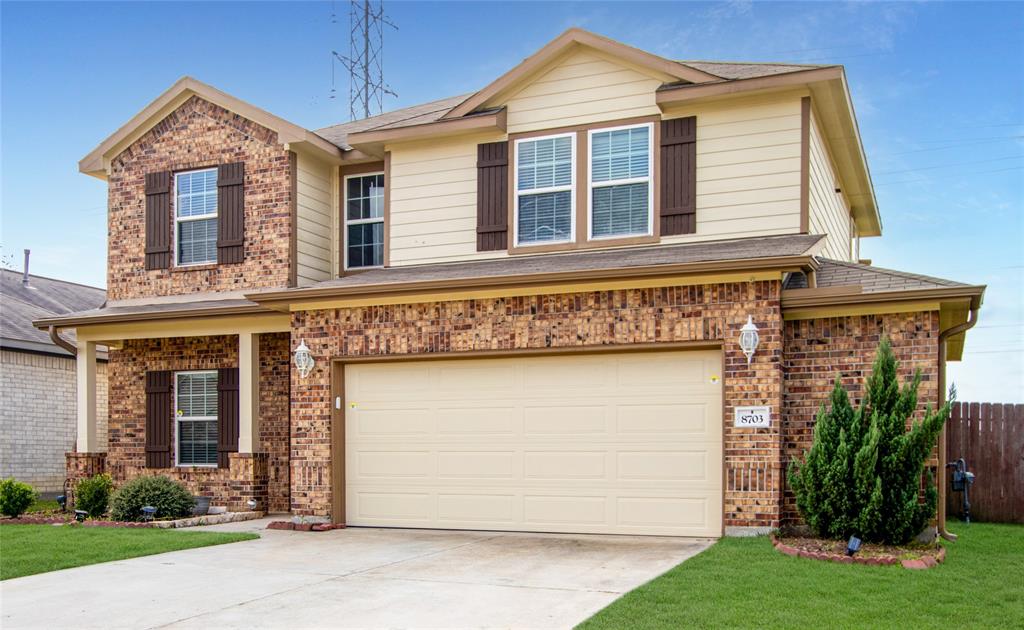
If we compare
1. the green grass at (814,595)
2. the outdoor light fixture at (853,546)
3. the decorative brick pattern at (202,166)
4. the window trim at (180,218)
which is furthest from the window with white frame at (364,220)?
the outdoor light fixture at (853,546)

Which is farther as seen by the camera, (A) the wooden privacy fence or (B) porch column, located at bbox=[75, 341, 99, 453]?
(B) porch column, located at bbox=[75, 341, 99, 453]

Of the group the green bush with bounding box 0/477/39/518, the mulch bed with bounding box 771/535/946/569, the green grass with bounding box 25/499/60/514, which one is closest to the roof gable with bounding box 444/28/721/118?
Answer: the mulch bed with bounding box 771/535/946/569

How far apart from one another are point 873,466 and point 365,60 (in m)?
16.0

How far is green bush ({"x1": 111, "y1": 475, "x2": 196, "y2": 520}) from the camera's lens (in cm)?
1245

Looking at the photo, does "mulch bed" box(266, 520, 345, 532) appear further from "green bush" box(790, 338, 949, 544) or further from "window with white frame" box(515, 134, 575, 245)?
"green bush" box(790, 338, 949, 544)

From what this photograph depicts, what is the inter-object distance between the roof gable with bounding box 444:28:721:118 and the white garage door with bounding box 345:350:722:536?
11.8 ft

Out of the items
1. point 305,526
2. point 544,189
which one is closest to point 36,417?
point 305,526

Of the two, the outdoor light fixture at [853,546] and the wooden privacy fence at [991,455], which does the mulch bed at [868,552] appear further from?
the wooden privacy fence at [991,455]

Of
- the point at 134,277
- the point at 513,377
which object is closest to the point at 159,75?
the point at 134,277

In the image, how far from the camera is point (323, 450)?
1191 cm

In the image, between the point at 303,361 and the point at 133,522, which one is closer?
the point at 303,361

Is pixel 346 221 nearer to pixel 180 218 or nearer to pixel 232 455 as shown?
pixel 180 218

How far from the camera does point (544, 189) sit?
12359 mm

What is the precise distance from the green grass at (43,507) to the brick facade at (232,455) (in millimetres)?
1074
